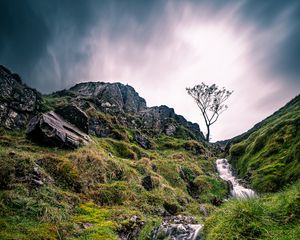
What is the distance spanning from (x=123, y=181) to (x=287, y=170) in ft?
59.4

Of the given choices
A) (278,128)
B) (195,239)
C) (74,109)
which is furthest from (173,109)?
(195,239)

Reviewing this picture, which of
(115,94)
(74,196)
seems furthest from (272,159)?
(115,94)

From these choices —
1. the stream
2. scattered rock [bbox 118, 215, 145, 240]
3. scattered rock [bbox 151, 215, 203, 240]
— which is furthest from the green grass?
scattered rock [bbox 118, 215, 145, 240]

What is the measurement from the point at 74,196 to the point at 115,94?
252ft

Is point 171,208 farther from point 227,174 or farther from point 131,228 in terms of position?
point 227,174

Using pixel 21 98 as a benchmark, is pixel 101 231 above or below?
below

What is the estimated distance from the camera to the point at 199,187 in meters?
25.1

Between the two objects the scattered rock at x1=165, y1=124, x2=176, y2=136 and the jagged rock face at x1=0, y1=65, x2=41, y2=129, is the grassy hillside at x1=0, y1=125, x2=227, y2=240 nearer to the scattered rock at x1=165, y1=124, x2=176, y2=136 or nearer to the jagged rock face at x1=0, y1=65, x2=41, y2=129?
the jagged rock face at x1=0, y1=65, x2=41, y2=129

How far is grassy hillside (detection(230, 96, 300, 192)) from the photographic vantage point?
2579 centimetres

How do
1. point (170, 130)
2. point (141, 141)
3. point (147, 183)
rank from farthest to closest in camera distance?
1. point (170, 130)
2. point (141, 141)
3. point (147, 183)

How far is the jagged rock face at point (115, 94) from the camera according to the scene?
254 feet

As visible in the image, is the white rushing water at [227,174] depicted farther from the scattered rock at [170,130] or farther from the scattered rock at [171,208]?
the scattered rock at [170,130]

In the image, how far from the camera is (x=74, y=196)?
1266 cm

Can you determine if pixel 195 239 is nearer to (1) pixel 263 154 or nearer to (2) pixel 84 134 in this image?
(2) pixel 84 134
